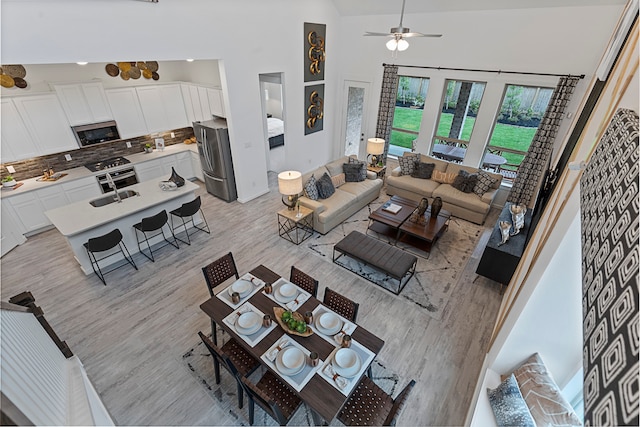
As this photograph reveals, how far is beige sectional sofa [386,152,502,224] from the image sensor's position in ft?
19.1

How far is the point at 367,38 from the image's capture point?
6840 mm

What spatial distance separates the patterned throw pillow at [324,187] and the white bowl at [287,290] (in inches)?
109

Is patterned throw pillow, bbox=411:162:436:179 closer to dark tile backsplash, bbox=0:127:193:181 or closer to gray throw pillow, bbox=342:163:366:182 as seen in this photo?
gray throw pillow, bbox=342:163:366:182

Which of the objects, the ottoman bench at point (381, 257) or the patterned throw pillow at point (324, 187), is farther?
the patterned throw pillow at point (324, 187)

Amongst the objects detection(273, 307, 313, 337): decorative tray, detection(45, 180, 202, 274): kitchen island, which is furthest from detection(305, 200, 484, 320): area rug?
detection(45, 180, 202, 274): kitchen island

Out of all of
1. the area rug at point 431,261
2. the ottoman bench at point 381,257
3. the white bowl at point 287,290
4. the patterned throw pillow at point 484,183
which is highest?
the patterned throw pillow at point 484,183

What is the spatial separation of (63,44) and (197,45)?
1.79 meters

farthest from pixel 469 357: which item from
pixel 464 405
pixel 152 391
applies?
pixel 152 391

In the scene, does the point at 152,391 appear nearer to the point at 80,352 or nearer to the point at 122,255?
the point at 80,352

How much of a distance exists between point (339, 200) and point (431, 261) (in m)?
2.04

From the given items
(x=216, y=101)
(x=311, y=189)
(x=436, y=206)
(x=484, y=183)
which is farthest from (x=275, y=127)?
(x=484, y=183)

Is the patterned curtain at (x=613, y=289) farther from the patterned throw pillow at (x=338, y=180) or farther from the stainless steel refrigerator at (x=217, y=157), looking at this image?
the stainless steel refrigerator at (x=217, y=157)

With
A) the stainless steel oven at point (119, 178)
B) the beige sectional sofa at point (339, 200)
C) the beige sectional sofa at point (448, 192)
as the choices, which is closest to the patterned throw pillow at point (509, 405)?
the beige sectional sofa at point (339, 200)

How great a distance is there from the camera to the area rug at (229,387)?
2.85m
